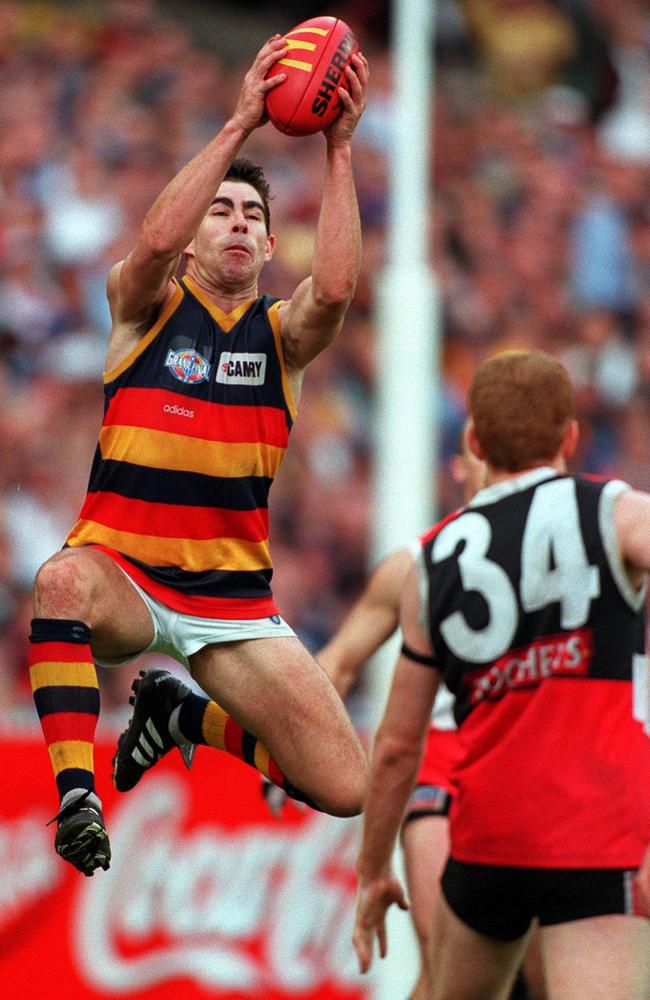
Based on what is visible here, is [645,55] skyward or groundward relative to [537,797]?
skyward

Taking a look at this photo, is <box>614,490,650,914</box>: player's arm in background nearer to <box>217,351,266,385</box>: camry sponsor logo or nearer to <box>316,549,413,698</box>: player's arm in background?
<box>217,351,266,385</box>: camry sponsor logo

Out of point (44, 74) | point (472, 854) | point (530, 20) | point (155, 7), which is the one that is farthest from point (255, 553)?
point (530, 20)

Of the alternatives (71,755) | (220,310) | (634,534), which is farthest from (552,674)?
(220,310)

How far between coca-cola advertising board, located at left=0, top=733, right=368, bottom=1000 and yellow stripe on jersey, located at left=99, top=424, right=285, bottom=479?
385 cm

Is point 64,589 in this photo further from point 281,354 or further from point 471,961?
point 471,961

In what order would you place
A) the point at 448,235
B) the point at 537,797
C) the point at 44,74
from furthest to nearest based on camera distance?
the point at 448,235 → the point at 44,74 → the point at 537,797

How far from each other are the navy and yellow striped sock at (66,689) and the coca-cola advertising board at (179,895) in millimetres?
3807

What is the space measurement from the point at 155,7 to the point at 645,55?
550cm

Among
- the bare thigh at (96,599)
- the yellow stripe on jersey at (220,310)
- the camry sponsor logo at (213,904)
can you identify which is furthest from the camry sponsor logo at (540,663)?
the camry sponsor logo at (213,904)

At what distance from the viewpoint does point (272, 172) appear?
1328 centimetres

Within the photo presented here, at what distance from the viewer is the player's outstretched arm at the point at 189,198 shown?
541 centimetres

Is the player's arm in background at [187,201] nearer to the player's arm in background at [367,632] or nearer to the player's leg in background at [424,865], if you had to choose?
the player's arm in background at [367,632]

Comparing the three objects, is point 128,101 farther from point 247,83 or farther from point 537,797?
point 537,797

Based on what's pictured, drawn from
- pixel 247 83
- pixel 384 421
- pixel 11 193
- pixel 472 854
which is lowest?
pixel 472 854
